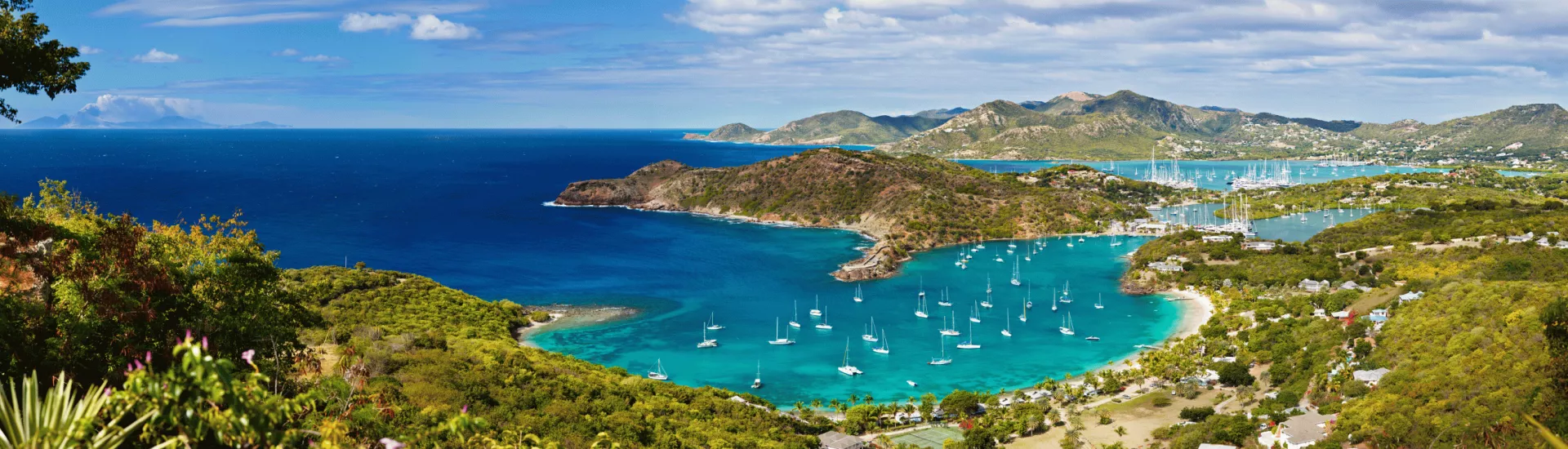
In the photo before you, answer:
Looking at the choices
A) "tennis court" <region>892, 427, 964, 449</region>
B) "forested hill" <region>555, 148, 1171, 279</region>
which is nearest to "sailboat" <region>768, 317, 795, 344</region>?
"tennis court" <region>892, 427, 964, 449</region>

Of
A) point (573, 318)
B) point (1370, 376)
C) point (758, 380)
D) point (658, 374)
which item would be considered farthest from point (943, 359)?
point (573, 318)

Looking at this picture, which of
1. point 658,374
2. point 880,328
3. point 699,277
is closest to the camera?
point 658,374

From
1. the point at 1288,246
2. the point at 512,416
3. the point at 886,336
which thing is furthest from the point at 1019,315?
the point at 512,416

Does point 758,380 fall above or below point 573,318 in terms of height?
below

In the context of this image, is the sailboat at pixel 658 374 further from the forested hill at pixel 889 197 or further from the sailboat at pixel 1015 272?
the sailboat at pixel 1015 272

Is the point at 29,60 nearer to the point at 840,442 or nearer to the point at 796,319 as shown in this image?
the point at 840,442
